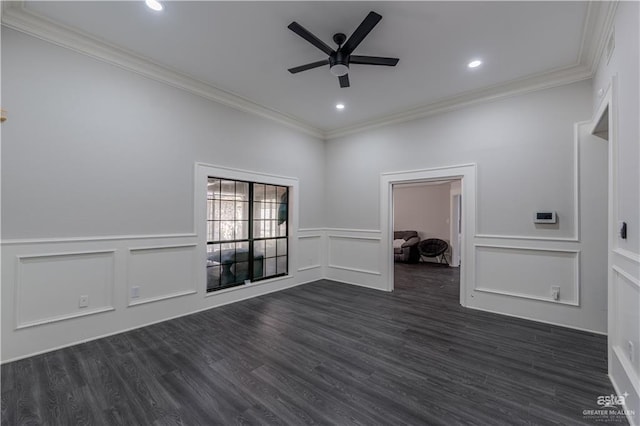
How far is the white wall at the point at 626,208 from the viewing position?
1688mm

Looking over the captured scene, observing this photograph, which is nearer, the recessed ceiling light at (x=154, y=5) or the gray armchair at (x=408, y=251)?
the recessed ceiling light at (x=154, y=5)

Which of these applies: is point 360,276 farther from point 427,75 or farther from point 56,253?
point 56,253

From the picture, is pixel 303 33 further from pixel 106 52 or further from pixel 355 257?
pixel 355 257

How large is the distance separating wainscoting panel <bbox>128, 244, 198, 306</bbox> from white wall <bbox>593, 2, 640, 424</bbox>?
4.30 m

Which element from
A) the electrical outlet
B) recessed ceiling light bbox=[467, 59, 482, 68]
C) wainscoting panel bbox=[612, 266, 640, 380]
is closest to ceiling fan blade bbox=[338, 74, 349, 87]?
recessed ceiling light bbox=[467, 59, 482, 68]

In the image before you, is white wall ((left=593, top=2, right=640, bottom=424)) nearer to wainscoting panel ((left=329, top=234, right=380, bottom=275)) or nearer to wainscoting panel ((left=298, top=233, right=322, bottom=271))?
wainscoting panel ((left=329, top=234, right=380, bottom=275))

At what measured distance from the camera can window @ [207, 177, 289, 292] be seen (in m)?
4.15

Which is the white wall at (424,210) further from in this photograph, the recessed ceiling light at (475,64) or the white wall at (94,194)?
the white wall at (94,194)

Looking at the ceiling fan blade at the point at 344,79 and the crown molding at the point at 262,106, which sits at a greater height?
the crown molding at the point at 262,106

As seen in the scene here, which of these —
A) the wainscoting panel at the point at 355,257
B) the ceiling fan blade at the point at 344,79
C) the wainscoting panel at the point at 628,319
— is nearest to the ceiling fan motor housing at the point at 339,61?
the ceiling fan blade at the point at 344,79

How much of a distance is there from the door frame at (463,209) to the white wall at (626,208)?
1805 mm

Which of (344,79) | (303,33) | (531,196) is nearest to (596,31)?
(531,196)

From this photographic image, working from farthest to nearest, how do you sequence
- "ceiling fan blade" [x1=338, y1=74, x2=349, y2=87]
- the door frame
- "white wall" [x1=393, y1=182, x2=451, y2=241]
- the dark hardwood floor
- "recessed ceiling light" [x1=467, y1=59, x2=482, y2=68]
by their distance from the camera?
"white wall" [x1=393, y1=182, x2=451, y2=241] → the door frame → "recessed ceiling light" [x1=467, y1=59, x2=482, y2=68] → "ceiling fan blade" [x1=338, y1=74, x2=349, y2=87] → the dark hardwood floor

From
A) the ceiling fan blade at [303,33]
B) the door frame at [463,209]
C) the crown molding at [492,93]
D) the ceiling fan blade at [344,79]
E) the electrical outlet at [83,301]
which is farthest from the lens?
the door frame at [463,209]
